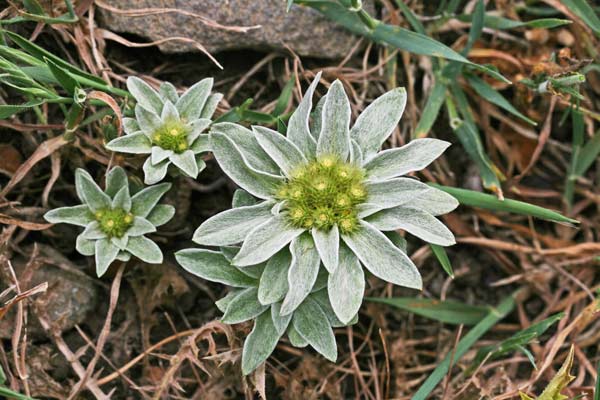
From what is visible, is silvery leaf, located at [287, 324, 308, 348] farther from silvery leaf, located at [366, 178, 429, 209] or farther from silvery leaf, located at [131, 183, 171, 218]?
silvery leaf, located at [131, 183, 171, 218]

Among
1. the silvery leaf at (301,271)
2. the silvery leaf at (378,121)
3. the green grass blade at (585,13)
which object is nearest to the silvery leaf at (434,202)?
the silvery leaf at (378,121)

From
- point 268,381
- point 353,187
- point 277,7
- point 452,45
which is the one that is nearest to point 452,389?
point 268,381

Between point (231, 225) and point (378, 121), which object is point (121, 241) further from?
point (378, 121)

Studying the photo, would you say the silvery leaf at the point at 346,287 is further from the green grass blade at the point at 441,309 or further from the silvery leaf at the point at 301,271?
the green grass blade at the point at 441,309

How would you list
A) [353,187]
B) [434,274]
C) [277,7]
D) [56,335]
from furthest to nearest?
[434,274], [277,7], [56,335], [353,187]

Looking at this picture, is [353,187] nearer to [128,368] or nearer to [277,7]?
[277,7]

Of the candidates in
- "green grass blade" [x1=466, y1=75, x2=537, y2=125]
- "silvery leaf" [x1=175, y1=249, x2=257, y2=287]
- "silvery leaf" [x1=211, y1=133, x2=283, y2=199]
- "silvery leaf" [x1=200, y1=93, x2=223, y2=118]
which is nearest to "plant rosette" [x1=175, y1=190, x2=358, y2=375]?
"silvery leaf" [x1=175, y1=249, x2=257, y2=287]
